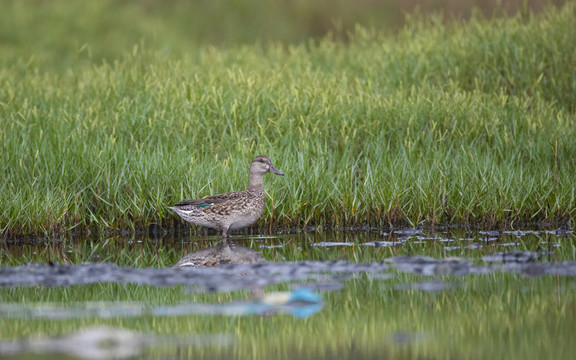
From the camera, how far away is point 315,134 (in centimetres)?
1205

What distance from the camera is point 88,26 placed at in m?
21.9

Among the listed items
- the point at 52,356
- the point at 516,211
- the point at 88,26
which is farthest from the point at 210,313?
the point at 88,26

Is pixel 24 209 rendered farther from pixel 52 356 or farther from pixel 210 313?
pixel 52 356

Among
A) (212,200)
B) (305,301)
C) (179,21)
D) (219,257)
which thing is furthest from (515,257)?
(179,21)

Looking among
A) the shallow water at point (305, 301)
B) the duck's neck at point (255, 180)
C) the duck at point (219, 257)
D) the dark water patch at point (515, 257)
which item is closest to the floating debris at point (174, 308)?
the shallow water at point (305, 301)

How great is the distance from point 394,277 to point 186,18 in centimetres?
2053

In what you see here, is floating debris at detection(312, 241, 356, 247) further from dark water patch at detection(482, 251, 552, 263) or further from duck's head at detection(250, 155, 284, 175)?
dark water patch at detection(482, 251, 552, 263)

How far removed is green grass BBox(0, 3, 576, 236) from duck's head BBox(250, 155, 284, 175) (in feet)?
1.27

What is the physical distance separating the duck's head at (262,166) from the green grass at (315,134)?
0.39 meters

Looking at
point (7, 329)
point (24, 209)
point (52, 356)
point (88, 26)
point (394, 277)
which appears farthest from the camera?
point (88, 26)

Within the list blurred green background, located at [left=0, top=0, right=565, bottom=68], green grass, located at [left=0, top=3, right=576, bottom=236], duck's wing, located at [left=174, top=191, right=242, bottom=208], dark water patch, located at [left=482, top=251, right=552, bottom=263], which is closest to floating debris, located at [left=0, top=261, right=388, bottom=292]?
dark water patch, located at [left=482, top=251, right=552, bottom=263]

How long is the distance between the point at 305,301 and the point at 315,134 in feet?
20.5

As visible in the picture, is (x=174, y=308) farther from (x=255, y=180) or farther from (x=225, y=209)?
(x=255, y=180)

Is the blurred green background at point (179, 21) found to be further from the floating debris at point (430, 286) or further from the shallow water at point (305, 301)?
the floating debris at point (430, 286)
